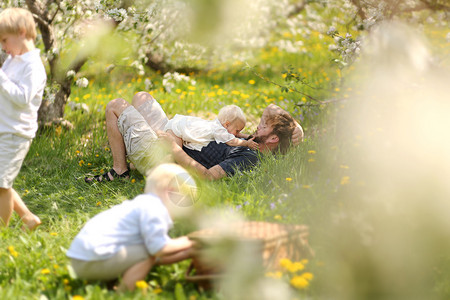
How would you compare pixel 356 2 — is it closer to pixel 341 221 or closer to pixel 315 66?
pixel 341 221

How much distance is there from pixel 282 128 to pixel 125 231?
183 centimetres

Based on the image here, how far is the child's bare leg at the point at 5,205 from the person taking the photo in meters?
2.79

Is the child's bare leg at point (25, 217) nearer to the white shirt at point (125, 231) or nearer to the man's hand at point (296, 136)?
the white shirt at point (125, 231)

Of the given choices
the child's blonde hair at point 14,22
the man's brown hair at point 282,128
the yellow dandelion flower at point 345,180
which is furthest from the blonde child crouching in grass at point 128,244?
the man's brown hair at point 282,128

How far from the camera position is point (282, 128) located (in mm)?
Answer: 3717

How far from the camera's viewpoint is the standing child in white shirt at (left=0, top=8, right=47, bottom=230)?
2.66 m

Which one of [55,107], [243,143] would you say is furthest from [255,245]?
[55,107]

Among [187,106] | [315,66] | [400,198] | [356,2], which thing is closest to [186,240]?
[400,198]

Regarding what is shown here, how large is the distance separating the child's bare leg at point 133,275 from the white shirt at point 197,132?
1.59 meters

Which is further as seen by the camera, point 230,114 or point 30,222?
point 230,114

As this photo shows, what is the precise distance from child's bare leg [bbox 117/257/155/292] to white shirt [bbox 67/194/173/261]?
0.28 feet

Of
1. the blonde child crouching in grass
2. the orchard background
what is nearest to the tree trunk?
the orchard background

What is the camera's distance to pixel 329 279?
5.97 feet

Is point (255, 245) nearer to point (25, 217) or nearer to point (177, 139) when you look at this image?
point (25, 217)
